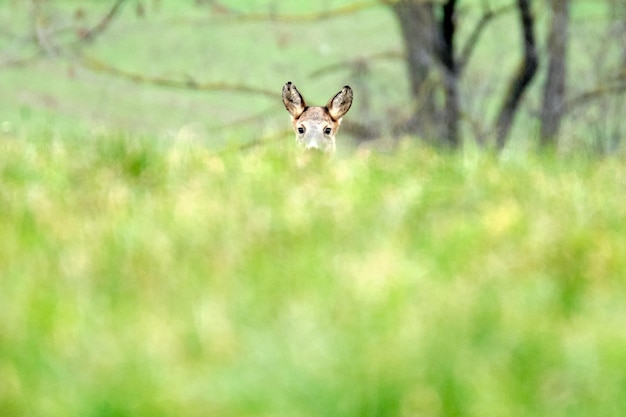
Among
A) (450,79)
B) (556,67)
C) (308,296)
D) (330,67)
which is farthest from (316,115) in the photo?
(556,67)

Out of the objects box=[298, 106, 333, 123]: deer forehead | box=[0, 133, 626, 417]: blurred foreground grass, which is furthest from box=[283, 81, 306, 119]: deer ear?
box=[0, 133, 626, 417]: blurred foreground grass

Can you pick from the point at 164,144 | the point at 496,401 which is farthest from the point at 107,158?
the point at 496,401

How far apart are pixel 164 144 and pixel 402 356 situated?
3.81 metres

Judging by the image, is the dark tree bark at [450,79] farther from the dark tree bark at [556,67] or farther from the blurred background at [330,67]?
the dark tree bark at [556,67]

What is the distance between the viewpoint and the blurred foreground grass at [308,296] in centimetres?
322

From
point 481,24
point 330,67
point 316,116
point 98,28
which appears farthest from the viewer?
point 330,67

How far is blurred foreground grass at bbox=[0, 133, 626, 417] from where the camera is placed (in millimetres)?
3221

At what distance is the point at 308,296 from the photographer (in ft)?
12.5

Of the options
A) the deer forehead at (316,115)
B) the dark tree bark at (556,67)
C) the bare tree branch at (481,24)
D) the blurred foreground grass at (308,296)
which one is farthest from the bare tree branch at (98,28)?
the blurred foreground grass at (308,296)

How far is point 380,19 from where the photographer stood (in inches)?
1345

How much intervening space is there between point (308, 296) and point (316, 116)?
7.35m

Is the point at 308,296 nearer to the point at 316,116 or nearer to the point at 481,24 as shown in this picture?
the point at 316,116

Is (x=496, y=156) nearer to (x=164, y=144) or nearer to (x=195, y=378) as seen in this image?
(x=164, y=144)

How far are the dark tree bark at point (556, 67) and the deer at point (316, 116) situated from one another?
315 inches
